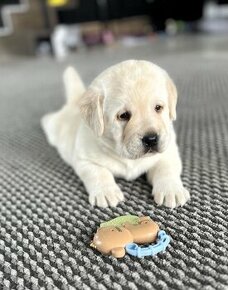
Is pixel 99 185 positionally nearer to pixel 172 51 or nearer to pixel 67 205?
pixel 67 205

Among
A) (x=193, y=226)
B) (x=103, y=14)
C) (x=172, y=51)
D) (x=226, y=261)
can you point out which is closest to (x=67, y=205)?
(x=193, y=226)

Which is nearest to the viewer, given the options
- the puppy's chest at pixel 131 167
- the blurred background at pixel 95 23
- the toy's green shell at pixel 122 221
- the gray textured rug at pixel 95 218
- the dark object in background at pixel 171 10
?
the gray textured rug at pixel 95 218

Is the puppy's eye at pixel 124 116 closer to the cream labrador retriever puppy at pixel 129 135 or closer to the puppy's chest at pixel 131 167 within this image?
the cream labrador retriever puppy at pixel 129 135

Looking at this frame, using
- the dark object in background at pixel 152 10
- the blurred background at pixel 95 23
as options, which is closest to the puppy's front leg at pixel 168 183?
the blurred background at pixel 95 23

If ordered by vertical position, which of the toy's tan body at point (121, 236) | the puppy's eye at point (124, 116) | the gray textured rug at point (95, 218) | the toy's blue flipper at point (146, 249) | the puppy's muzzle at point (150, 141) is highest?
the puppy's eye at point (124, 116)

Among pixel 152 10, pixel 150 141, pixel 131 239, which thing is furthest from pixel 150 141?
pixel 152 10

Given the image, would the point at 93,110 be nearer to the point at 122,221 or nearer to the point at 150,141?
the point at 150,141
